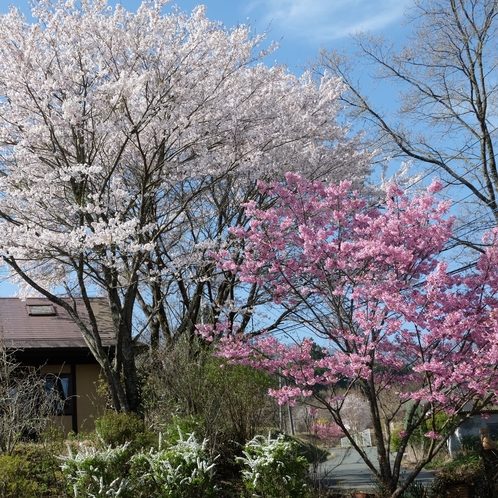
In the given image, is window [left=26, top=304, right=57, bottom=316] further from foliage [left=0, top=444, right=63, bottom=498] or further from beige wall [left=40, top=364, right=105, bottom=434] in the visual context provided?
foliage [left=0, top=444, right=63, bottom=498]

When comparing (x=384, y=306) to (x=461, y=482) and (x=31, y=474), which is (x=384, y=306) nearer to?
(x=461, y=482)

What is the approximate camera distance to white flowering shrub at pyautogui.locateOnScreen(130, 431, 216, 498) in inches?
276

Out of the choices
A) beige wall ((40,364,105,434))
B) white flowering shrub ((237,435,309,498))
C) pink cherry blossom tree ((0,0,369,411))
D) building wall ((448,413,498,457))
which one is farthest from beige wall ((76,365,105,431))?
white flowering shrub ((237,435,309,498))

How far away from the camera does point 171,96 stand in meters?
11.4

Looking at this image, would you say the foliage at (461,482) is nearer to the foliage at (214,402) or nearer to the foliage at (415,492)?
the foliage at (415,492)

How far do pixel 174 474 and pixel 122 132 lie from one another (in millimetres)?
7063

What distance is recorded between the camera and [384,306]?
8.23 metres

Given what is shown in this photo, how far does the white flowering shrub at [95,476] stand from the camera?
7004mm

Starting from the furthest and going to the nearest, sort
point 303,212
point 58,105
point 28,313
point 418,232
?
point 28,313 < point 58,105 < point 303,212 < point 418,232

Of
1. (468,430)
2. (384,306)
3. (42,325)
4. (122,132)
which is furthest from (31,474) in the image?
(468,430)

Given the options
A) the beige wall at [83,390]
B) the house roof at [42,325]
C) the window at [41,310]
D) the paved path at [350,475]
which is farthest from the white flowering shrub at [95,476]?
the window at [41,310]

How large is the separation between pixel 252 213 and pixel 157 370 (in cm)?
438

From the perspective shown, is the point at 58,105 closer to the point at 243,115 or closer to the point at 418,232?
the point at 243,115

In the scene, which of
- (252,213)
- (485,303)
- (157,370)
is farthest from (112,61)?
(485,303)
